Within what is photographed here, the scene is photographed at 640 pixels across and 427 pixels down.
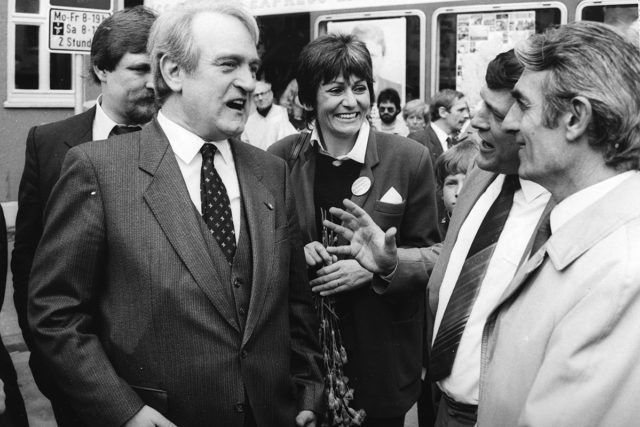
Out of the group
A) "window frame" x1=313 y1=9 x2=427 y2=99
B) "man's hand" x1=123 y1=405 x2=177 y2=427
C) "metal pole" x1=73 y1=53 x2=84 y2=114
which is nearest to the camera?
"man's hand" x1=123 y1=405 x2=177 y2=427

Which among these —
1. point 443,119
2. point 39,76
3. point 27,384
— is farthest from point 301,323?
point 39,76

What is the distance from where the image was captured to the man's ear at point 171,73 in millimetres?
2617

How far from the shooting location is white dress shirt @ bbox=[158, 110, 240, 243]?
257 cm

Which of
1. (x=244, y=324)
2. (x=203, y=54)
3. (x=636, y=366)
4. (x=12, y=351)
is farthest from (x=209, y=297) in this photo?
(x=12, y=351)

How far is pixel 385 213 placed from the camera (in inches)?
130

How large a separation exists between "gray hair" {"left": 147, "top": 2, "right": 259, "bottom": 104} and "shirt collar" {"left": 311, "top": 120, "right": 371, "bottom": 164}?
0.85 metres

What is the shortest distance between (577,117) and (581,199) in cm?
21

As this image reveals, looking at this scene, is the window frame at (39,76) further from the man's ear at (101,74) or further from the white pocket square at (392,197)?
the white pocket square at (392,197)

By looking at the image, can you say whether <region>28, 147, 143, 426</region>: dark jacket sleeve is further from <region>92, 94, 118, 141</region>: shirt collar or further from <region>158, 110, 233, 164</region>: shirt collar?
<region>92, 94, 118, 141</region>: shirt collar

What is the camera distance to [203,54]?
258 centimetres

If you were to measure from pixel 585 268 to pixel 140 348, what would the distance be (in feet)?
4.35

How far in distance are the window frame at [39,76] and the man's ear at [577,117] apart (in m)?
11.9

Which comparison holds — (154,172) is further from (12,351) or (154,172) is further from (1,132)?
(1,132)

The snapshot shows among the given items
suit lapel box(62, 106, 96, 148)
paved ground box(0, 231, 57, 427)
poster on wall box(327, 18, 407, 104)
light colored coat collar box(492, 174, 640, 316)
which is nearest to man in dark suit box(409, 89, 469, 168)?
poster on wall box(327, 18, 407, 104)
